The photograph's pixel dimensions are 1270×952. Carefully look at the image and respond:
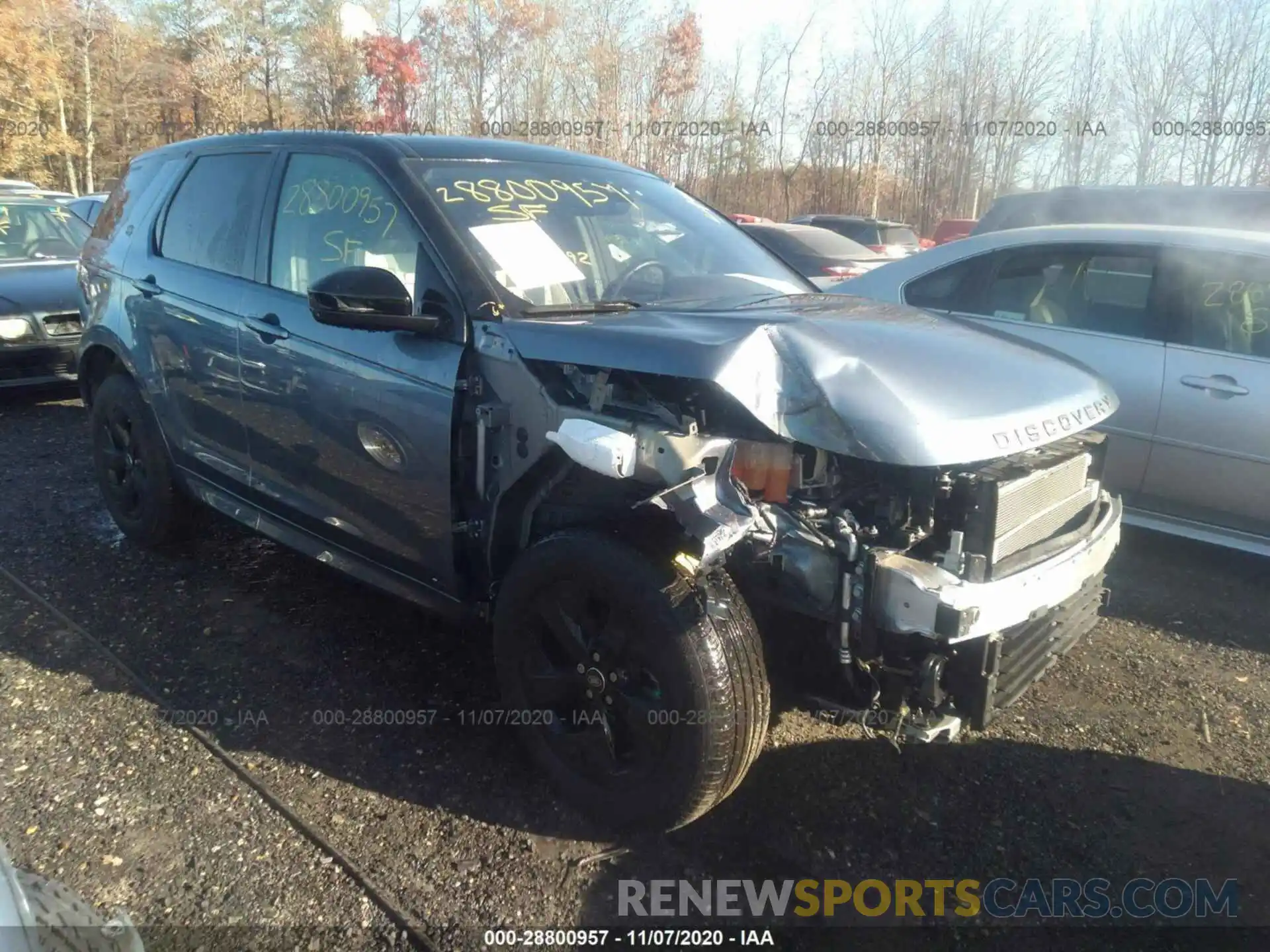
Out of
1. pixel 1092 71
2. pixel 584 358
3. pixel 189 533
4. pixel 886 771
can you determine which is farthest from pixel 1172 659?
pixel 1092 71

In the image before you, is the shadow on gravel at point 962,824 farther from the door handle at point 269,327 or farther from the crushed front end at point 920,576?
the door handle at point 269,327

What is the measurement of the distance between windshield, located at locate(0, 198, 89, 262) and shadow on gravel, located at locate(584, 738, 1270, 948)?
316 inches

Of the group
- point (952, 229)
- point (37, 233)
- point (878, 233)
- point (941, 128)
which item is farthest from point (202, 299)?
point (941, 128)

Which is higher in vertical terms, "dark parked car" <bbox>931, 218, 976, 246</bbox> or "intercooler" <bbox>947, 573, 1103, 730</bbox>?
"dark parked car" <bbox>931, 218, 976, 246</bbox>

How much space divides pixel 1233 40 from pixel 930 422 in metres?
18.6

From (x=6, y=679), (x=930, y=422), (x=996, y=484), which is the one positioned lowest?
(x=6, y=679)

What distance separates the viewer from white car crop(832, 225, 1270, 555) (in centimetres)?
416

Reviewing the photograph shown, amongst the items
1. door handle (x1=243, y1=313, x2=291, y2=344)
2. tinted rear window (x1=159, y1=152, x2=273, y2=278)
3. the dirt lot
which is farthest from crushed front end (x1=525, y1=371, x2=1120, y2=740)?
tinted rear window (x1=159, y1=152, x2=273, y2=278)

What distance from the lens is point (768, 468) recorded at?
248 centimetres

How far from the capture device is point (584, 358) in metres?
2.54

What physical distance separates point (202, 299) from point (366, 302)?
142cm

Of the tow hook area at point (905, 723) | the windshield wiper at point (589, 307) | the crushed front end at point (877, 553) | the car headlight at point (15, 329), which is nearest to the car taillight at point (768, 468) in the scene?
the crushed front end at point (877, 553)

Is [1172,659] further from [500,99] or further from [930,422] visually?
[500,99]

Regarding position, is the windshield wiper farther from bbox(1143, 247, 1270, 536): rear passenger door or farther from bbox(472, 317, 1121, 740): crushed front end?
bbox(1143, 247, 1270, 536): rear passenger door
